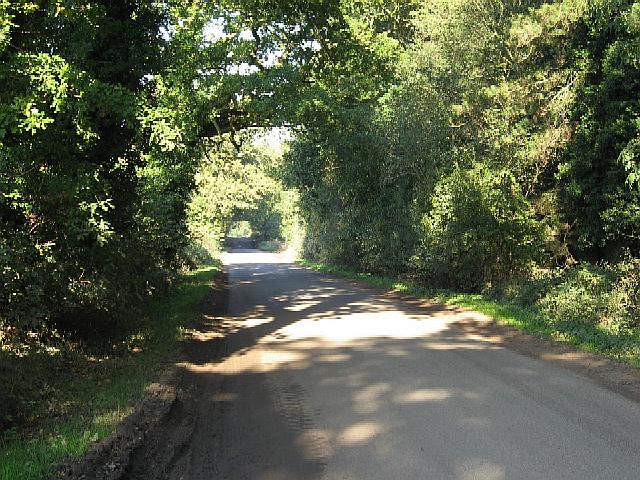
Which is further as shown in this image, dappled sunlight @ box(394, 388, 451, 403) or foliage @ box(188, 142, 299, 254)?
foliage @ box(188, 142, 299, 254)

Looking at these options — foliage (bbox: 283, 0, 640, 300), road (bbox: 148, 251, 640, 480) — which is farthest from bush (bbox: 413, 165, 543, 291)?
road (bbox: 148, 251, 640, 480)

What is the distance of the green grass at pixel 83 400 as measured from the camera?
15.9 feet

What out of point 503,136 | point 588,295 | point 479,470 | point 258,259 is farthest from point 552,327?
Result: point 258,259

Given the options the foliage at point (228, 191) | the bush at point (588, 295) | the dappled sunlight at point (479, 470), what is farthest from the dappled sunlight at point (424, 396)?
the foliage at point (228, 191)

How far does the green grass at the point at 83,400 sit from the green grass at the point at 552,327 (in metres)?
7.12

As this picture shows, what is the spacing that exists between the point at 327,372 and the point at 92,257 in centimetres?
425

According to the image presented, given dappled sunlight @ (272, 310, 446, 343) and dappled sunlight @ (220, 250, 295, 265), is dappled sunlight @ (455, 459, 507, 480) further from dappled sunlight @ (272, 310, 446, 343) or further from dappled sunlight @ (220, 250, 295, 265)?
dappled sunlight @ (220, 250, 295, 265)

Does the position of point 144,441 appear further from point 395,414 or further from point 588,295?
point 588,295

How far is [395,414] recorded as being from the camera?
6168mm

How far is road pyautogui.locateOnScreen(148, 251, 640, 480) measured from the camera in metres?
4.83

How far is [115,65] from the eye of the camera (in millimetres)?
9633

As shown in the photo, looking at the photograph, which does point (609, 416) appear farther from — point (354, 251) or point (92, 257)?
point (354, 251)

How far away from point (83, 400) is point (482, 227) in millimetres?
12179

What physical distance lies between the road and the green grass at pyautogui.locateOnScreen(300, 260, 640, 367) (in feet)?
4.60
